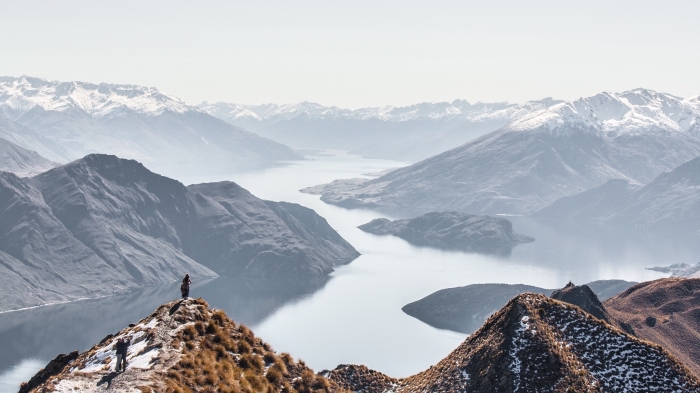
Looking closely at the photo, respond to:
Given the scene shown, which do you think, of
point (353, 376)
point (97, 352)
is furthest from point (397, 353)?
point (97, 352)

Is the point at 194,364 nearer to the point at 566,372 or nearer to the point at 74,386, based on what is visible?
the point at 74,386

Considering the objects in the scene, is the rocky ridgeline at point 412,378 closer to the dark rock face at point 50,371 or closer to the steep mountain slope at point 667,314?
the dark rock face at point 50,371

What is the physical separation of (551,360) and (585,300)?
7512cm

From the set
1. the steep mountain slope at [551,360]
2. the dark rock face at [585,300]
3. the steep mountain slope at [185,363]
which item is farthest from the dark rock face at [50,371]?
the dark rock face at [585,300]

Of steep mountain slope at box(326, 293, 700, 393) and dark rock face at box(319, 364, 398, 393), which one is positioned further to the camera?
dark rock face at box(319, 364, 398, 393)

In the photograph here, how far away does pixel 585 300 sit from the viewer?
351 feet

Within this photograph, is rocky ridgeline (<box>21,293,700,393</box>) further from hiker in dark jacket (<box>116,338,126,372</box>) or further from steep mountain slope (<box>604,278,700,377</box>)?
steep mountain slope (<box>604,278,700,377</box>)

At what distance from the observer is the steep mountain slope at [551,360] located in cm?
3503

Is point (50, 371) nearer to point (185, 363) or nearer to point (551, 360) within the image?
point (185, 363)

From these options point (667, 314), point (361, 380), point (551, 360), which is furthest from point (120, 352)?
point (667, 314)

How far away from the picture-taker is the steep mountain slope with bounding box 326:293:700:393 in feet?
115

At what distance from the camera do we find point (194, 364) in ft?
90.5

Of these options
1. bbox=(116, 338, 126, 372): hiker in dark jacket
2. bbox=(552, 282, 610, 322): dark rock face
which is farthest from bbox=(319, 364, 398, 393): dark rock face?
bbox=(552, 282, 610, 322): dark rock face

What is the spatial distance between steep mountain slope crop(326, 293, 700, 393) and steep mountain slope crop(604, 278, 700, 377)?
61.8 meters
